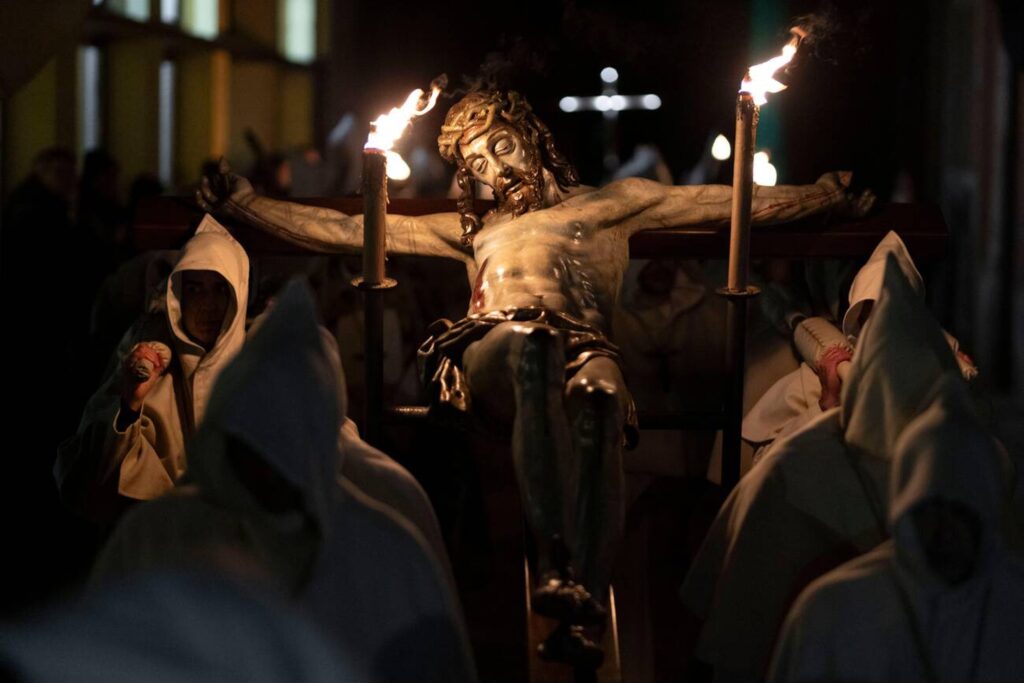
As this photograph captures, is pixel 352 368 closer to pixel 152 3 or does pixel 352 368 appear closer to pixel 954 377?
pixel 954 377

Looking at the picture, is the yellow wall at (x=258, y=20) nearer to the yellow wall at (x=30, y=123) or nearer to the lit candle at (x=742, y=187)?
the yellow wall at (x=30, y=123)

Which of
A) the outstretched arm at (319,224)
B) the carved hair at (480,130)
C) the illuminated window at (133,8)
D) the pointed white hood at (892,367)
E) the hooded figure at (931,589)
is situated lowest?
the hooded figure at (931,589)

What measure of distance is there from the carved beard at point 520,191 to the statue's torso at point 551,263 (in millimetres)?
25

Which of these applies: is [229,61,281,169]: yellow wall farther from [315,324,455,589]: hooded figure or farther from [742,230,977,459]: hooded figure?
[315,324,455,589]: hooded figure

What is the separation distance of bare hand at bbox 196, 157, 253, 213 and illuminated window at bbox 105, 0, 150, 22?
10229mm

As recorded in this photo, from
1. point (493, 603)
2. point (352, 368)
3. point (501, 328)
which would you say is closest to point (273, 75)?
point (352, 368)

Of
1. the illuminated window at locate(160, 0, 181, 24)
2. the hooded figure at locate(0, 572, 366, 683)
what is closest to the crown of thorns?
the hooded figure at locate(0, 572, 366, 683)

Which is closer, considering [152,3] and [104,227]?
[104,227]

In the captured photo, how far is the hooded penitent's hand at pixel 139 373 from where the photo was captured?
5.05 metres

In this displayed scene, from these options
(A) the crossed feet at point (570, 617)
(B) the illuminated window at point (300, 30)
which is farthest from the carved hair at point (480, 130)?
(B) the illuminated window at point (300, 30)

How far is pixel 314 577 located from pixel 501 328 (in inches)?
51.1

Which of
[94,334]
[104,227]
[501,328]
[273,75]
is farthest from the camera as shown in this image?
[273,75]

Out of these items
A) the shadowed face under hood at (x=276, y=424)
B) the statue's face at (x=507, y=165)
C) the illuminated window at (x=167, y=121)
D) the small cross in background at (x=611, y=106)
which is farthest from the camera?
the illuminated window at (x=167, y=121)

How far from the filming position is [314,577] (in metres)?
3.63
